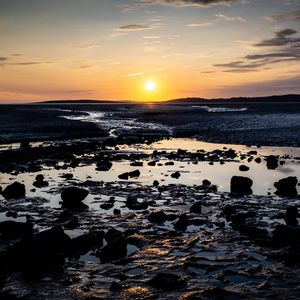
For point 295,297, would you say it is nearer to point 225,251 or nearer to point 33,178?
point 225,251

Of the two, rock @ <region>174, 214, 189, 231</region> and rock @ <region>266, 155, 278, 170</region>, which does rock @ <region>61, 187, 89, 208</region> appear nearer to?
rock @ <region>174, 214, 189, 231</region>

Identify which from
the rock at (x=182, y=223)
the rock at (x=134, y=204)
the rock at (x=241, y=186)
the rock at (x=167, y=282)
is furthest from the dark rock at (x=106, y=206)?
the rock at (x=167, y=282)

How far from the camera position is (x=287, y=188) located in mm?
18516

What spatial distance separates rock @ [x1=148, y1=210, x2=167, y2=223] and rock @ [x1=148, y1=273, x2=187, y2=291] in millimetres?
4744

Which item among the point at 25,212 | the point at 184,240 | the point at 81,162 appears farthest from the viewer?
the point at 81,162

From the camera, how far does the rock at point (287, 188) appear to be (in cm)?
1830

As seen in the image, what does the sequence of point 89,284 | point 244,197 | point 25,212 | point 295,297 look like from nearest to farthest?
point 295,297
point 89,284
point 25,212
point 244,197

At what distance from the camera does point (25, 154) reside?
33969mm

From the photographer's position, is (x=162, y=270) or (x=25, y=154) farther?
(x=25, y=154)

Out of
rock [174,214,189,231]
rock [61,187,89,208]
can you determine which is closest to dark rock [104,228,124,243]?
rock [174,214,189,231]

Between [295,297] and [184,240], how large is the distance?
4.18m

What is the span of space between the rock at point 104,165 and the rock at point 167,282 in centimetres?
1695

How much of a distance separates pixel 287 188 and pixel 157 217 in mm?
6978

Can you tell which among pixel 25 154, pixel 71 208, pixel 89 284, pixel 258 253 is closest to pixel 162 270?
pixel 89 284
